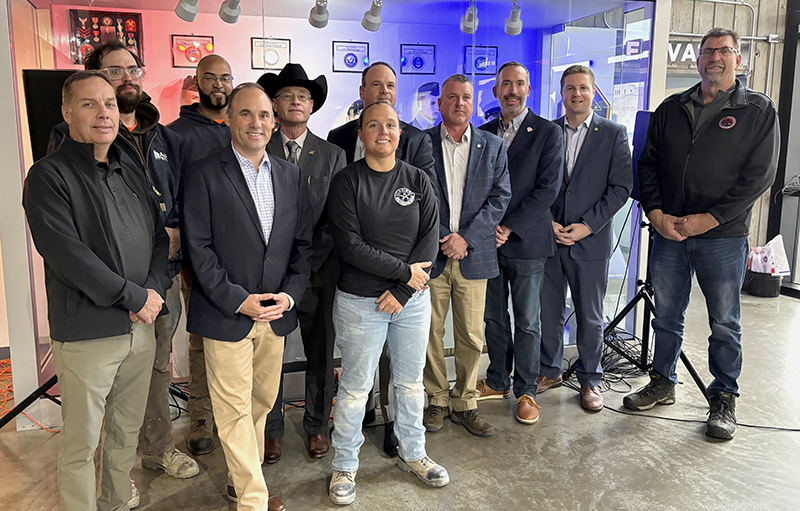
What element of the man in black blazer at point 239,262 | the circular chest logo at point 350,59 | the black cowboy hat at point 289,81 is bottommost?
the man in black blazer at point 239,262

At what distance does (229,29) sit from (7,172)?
5.05ft

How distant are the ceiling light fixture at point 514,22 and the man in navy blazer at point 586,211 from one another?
766 mm

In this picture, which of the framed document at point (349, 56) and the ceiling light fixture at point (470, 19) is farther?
the ceiling light fixture at point (470, 19)

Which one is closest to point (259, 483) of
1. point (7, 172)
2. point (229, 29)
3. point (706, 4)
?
point (7, 172)

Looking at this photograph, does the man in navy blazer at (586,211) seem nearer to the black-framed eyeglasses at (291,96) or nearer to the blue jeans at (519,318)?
the blue jeans at (519,318)

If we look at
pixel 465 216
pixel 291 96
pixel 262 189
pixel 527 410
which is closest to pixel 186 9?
pixel 291 96

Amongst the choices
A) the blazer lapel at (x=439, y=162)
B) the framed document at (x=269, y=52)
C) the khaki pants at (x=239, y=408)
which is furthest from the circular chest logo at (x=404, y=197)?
the framed document at (x=269, y=52)

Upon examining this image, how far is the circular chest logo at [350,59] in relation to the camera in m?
3.88

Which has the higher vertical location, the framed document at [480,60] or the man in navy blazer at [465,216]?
the framed document at [480,60]

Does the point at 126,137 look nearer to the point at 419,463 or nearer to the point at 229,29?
the point at 229,29

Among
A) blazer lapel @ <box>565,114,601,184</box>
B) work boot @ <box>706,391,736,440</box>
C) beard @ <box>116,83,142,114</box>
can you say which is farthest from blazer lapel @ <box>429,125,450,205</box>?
work boot @ <box>706,391,736,440</box>

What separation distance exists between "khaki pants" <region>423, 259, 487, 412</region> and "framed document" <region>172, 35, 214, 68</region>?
207 centimetres

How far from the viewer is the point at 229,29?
147 inches

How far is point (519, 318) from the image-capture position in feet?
11.5
